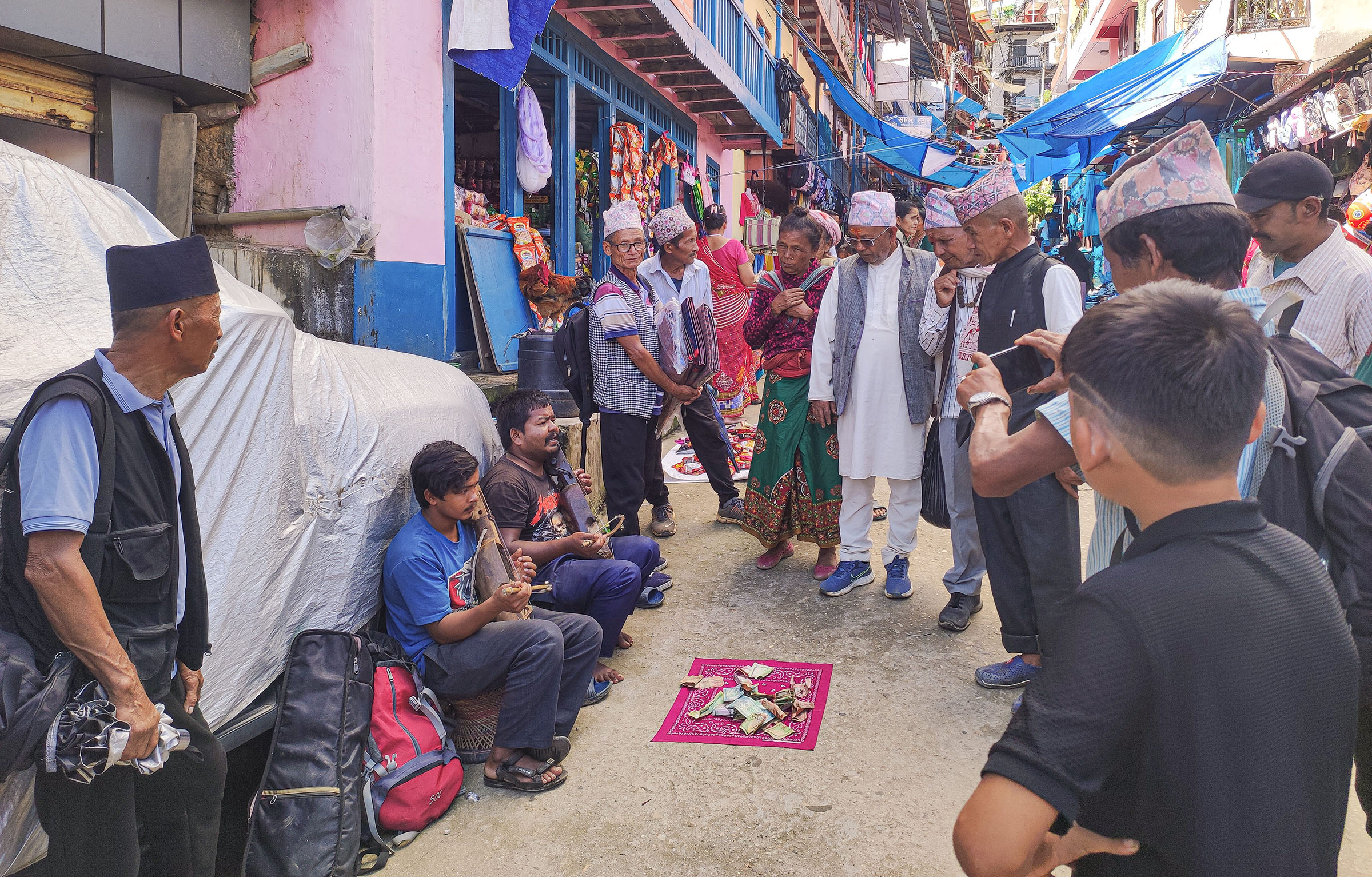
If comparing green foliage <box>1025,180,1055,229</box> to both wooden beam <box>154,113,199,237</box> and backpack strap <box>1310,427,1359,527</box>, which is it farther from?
backpack strap <box>1310,427,1359,527</box>

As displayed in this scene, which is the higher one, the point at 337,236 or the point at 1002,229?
the point at 337,236

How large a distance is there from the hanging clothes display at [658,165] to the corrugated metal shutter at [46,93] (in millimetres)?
5634

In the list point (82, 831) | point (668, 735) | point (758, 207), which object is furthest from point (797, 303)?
point (758, 207)

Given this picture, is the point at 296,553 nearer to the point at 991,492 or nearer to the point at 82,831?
the point at 82,831

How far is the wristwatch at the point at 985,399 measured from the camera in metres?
1.95

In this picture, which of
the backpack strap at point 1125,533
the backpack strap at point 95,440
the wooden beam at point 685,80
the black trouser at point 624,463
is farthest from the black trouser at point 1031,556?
the wooden beam at point 685,80

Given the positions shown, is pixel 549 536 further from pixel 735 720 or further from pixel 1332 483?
pixel 1332 483

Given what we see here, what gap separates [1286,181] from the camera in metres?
2.81

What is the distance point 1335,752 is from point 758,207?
13978 mm

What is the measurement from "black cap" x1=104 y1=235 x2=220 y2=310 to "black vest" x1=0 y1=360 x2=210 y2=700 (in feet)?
0.52

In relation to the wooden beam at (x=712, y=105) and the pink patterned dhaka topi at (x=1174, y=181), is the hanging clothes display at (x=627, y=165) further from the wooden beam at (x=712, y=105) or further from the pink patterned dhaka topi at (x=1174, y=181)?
the pink patterned dhaka topi at (x=1174, y=181)

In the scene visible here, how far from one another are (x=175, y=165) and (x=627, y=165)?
15.9 feet

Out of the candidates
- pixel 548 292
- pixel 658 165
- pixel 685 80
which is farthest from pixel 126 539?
pixel 685 80

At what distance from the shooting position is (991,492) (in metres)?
1.88
